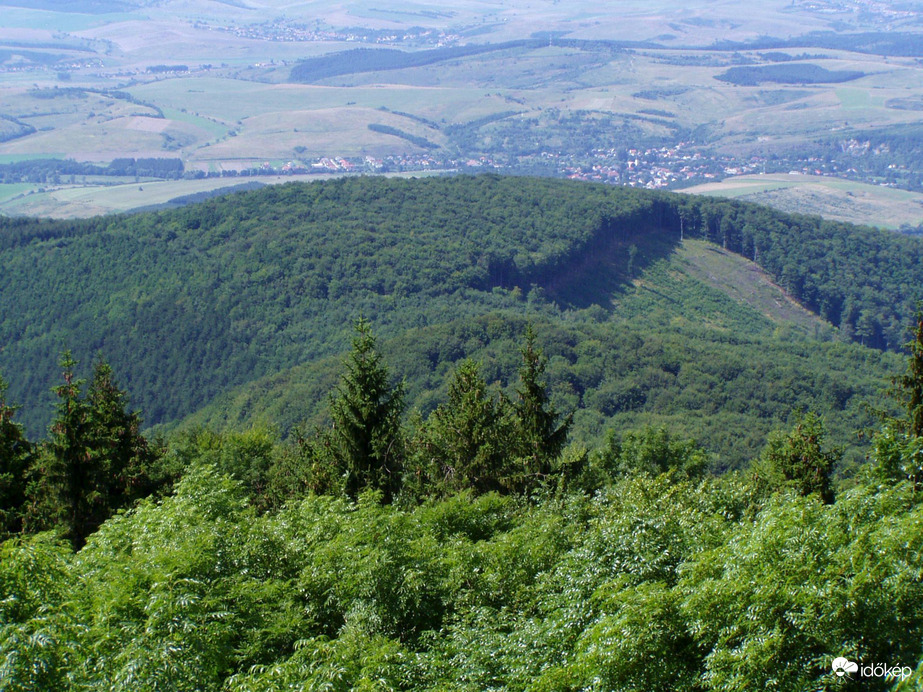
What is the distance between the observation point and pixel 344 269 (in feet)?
448

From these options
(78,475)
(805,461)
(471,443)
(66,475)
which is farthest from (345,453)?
(805,461)

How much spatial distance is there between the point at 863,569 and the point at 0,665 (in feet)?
43.1

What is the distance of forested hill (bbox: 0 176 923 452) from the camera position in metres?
115

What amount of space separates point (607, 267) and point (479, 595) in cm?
14458

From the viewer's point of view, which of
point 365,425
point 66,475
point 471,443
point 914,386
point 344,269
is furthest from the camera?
point 344,269

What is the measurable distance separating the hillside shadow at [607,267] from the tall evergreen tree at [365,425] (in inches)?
4495

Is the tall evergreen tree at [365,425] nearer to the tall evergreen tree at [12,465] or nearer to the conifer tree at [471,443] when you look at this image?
the conifer tree at [471,443]

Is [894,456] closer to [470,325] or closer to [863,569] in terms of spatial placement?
[863,569]

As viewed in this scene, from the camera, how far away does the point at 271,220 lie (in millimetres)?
149750

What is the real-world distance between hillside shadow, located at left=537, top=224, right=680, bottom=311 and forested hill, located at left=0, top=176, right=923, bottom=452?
17.9 inches

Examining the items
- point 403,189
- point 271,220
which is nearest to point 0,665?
point 271,220

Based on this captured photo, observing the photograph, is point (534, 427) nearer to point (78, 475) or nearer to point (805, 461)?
point (805, 461)

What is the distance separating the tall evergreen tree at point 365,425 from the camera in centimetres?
3428

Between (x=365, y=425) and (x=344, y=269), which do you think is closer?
(x=365, y=425)
